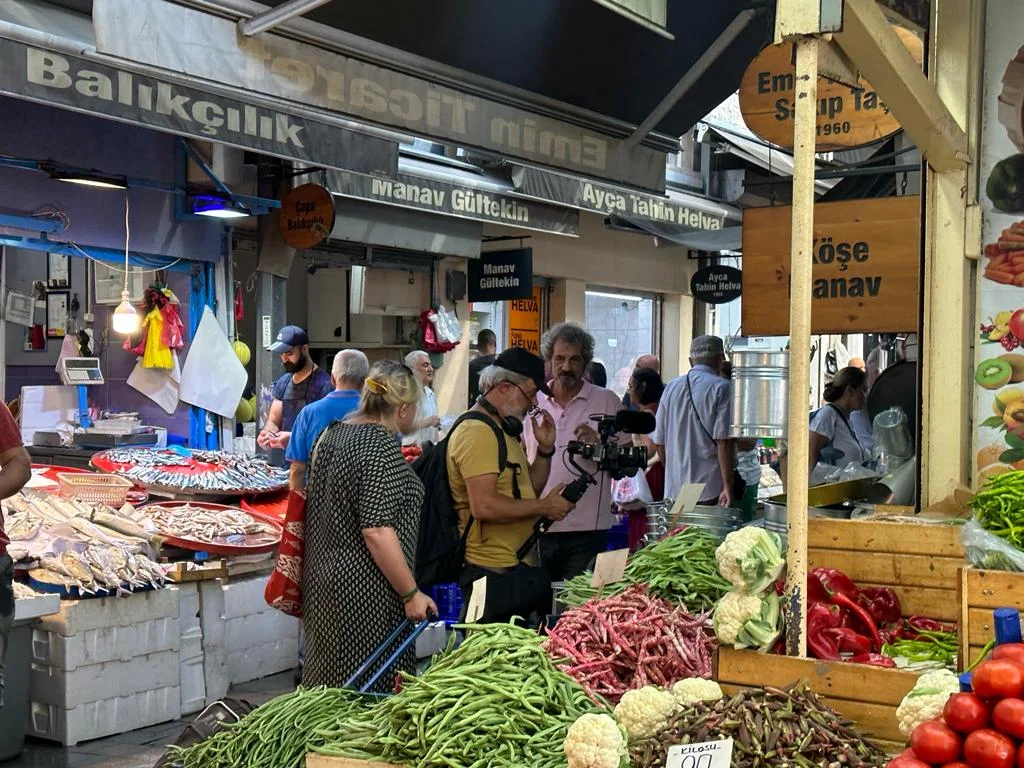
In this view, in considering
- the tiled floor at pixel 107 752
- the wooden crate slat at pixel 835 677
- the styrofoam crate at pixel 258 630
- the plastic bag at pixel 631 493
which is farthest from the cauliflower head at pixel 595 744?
the plastic bag at pixel 631 493

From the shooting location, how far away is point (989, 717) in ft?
8.33

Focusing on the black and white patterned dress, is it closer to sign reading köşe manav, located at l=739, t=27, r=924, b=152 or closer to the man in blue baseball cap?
sign reading köşe manav, located at l=739, t=27, r=924, b=152

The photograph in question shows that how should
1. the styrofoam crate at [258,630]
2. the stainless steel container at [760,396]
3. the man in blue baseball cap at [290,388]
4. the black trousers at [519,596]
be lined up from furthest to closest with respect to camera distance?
1. the man in blue baseball cap at [290,388]
2. the styrofoam crate at [258,630]
3. the black trousers at [519,596]
4. the stainless steel container at [760,396]

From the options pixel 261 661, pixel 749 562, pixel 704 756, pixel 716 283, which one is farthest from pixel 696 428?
pixel 716 283

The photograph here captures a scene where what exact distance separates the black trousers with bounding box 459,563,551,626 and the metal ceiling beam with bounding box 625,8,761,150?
297 centimetres

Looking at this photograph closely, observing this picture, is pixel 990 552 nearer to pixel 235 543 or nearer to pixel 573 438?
pixel 573 438

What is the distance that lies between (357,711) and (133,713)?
358 centimetres

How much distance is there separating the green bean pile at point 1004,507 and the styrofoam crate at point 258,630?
549cm

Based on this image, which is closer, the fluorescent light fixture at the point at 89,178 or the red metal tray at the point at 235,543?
the red metal tray at the point at 235,543

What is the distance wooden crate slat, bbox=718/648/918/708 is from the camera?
3174 mm

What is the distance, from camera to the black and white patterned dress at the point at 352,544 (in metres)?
5.02

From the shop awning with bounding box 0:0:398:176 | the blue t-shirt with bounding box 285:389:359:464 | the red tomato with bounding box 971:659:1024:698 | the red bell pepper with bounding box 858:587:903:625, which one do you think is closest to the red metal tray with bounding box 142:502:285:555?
the blue t-shirt with bounding box 285:389:359:464

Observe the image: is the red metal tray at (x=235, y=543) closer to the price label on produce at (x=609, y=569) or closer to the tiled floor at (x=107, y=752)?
the tiled floor at (x=107, y=752)

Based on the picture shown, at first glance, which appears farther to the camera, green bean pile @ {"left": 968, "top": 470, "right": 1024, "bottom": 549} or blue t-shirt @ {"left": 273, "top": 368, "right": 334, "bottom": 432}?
blue t-shirt @ {"left": 273, "top": 368, "right": 334, "bottom": 432}
